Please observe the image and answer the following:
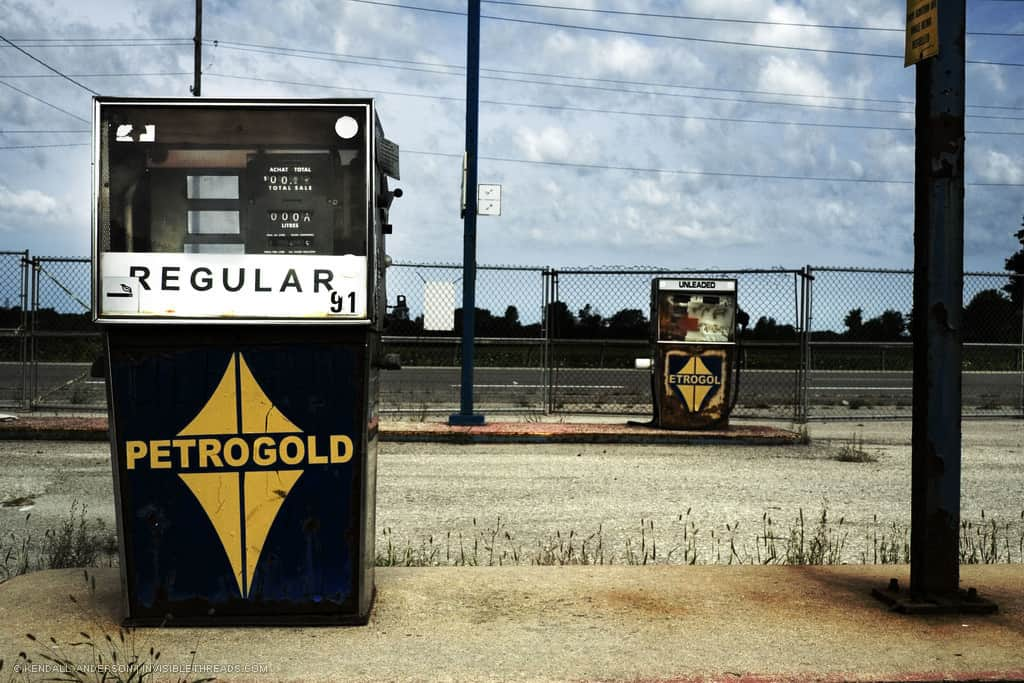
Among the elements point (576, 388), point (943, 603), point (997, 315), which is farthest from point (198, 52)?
point (943, 603)

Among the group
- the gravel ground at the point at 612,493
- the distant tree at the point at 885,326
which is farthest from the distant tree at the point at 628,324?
the gravel ground at the point at 612,493

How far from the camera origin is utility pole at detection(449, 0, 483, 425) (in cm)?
1320

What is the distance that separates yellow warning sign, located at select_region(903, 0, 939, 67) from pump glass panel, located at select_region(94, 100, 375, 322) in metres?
2.45

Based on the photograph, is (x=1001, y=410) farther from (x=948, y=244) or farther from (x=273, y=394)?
(x=273, y=394)

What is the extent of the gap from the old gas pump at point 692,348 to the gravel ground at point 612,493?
860 mm

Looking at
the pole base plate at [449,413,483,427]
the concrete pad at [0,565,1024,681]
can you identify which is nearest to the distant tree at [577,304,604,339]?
the pole base plate at [449,413,483,427]

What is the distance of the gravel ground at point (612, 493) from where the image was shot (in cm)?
693

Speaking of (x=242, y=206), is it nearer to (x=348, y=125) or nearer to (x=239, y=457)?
(x=348, y=125)

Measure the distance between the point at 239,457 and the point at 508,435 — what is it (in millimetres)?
8376

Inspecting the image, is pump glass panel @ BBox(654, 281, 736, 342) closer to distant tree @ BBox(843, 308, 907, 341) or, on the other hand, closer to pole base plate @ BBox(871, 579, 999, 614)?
distant tree @ BBox(843, 308, 907, 341)

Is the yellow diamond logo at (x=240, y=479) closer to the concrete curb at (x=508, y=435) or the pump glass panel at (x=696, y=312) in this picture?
the concrete curb at (x=508, y=435)

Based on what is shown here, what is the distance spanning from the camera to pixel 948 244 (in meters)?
4.55

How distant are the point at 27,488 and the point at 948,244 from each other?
24.9 ft

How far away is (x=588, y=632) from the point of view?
4223mm
